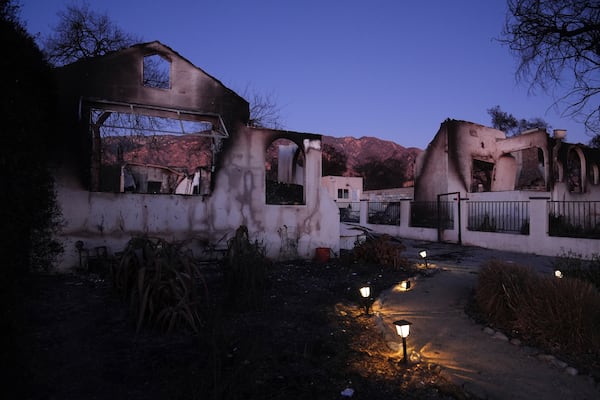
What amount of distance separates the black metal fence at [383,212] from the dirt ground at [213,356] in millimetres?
15669

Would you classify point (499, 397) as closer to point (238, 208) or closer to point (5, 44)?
point (5, 44)

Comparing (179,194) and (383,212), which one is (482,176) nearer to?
(383,212)

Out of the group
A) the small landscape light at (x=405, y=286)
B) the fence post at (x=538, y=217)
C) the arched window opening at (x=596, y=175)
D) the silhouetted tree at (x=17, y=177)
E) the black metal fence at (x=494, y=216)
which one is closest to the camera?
the silhouetted tree at (x=17, y=177)

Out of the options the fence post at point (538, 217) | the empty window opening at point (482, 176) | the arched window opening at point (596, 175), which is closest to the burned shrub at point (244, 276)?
the fence post at point (538, 217)

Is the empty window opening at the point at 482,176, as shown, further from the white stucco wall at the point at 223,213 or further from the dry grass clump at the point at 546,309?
the dry grass clump at the point at 546,309

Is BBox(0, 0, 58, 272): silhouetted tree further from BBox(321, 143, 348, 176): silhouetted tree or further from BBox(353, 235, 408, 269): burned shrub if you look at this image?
BBox(321, 143, 348, 176): silhouetted tree

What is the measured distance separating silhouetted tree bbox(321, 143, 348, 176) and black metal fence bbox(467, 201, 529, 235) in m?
36.1

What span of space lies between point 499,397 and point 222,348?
281cm

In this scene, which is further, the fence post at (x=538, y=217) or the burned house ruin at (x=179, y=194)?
the fence post at (x=538, y=217)

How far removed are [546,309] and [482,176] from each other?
2659 centimetres

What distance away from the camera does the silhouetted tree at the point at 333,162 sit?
5337 centimetres

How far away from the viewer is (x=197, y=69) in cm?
988

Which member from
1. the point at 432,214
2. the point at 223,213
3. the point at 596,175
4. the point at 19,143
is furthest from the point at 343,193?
the point at 19,143

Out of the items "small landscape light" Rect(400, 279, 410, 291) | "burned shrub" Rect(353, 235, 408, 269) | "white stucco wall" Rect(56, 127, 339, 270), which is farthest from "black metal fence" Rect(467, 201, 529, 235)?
"small landscape light" Rect(400, 279, 410, 291)
